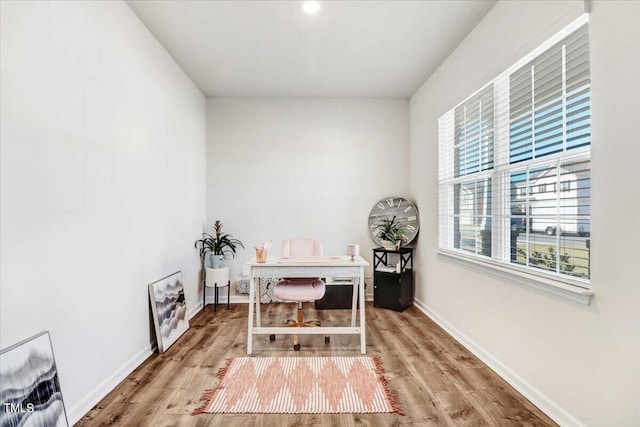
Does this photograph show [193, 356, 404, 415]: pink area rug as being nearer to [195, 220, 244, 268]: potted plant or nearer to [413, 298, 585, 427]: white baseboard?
[413, 298, 585, 427]: white baseboard

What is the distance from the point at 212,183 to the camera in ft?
14.8

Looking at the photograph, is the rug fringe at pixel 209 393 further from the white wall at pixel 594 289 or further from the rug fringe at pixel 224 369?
the white wall at pixel 594 289

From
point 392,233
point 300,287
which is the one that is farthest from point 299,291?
point 392,233

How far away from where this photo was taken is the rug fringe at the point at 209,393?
197 cm

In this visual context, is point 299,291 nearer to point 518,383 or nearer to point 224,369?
point 224,369

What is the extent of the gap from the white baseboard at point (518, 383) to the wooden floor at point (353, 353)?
0.04 m

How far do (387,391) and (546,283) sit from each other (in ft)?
3.87

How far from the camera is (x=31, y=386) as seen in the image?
4.99 ft

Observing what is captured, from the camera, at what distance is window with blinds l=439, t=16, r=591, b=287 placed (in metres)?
1.78

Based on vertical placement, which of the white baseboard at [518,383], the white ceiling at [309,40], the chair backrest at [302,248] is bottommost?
the white baseboard at [518,383]

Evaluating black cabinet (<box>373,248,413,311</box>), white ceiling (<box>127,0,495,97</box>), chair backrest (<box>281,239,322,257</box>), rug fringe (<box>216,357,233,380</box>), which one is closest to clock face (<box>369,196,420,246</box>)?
black cabinet (<box>373,248,413,311</box>)

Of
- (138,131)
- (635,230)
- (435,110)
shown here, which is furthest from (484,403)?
(138,131)

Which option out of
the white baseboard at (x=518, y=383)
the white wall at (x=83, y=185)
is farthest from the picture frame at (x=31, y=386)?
the white baseboard at (x=518, y=383)

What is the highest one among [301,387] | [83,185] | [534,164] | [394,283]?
[534,164]
